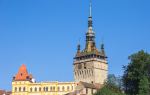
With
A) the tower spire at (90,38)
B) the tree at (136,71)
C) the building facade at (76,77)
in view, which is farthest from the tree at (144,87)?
the tower spire at (90,38)

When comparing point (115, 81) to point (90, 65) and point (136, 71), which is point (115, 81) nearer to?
point (136, 71)

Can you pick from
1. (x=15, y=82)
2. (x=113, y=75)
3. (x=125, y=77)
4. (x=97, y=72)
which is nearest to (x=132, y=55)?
(x=125, y=77)

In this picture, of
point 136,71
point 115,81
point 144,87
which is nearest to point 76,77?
point 115,81

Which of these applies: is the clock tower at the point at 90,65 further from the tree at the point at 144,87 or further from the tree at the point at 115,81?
the tree at the point at 144,87

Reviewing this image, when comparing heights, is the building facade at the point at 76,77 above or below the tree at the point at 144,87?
above

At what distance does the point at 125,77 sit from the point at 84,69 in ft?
187

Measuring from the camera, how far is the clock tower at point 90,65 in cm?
16088

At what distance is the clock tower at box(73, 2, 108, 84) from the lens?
161 meters

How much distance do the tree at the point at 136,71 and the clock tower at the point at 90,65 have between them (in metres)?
53.8

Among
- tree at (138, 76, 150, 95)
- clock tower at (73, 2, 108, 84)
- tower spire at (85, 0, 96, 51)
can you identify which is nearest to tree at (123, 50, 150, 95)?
tree at (138, 76, 150, 95)

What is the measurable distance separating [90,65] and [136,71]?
6031 centimetres

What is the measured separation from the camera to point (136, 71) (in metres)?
103

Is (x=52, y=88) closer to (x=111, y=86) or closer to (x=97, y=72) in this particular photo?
(x=97, y=72)

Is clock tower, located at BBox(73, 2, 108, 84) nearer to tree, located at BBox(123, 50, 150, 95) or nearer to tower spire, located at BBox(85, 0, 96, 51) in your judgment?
tower spire, located at BBox(85, 0, 96, 51)
